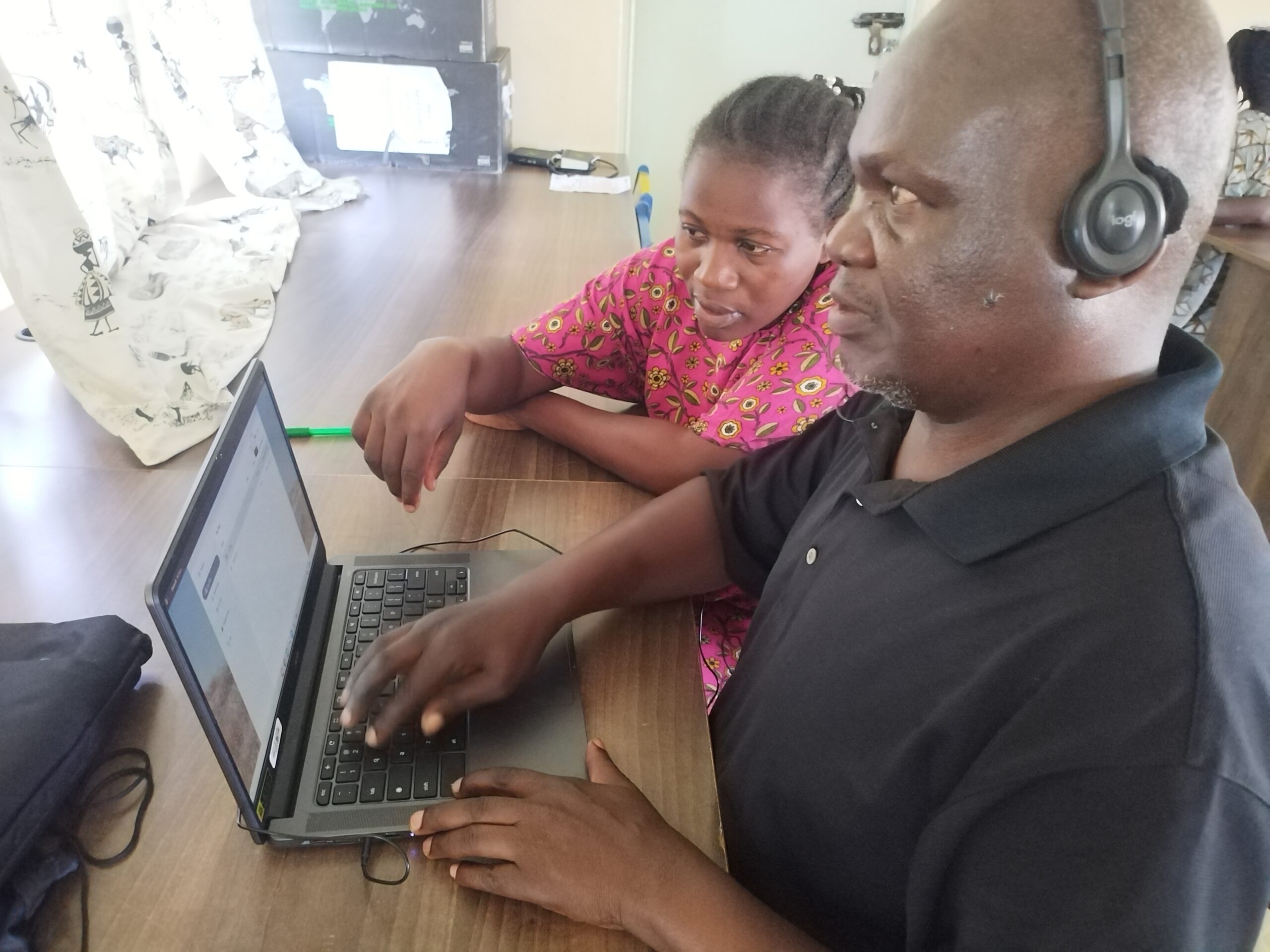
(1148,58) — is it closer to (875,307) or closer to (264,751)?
(875,307)

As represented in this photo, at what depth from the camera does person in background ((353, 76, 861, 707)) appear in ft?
2.93

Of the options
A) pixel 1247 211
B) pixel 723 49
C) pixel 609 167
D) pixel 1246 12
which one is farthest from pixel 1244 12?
pixel 609 167

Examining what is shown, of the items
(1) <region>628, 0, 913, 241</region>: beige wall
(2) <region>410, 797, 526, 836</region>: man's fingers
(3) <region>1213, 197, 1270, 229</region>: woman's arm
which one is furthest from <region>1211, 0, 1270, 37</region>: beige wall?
(2) <region>410, 797, 526, 836</region>: man's fingers

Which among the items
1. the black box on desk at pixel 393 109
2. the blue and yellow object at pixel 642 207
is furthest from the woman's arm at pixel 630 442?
the black box on desk at pixel 393 109

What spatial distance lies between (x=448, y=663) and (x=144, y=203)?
48.7 inches

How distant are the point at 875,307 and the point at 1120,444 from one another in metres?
0.17

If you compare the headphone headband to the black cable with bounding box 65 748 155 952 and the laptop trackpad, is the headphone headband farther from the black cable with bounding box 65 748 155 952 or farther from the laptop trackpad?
the black cable with bounding box 65 748 155 952

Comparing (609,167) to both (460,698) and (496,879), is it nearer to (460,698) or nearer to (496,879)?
(460,698)

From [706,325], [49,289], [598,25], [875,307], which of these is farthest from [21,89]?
[598,25]

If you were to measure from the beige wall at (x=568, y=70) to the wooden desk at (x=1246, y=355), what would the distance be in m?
1.59

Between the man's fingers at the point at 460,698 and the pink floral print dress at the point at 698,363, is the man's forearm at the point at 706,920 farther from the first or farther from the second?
the pink floral print dress at the point at 698,363

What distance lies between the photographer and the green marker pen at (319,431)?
3.22 ft

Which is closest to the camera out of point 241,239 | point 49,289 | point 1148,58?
point 1148,58

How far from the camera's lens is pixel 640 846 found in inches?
20.8
